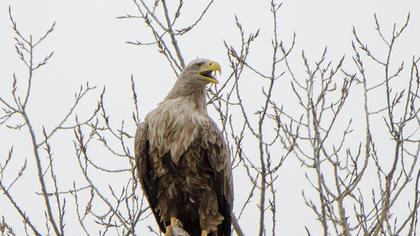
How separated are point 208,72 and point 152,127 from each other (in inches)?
31.8

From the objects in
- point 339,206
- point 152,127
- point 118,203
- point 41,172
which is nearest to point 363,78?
point 339,206

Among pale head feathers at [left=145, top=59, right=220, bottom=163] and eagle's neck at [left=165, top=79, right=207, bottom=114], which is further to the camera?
eagle's neck at [left=165, top=79, right=207, bottom=114]

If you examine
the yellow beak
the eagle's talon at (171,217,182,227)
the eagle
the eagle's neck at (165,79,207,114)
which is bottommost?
the eagle's talon at (171,217,182,227)

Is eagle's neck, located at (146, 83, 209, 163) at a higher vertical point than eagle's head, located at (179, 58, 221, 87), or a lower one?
lower

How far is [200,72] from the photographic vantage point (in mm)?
7414

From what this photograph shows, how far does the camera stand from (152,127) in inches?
285

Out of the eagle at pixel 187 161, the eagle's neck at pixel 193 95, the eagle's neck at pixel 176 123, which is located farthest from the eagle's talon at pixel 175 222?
the eagle's neck at pixel 193 95

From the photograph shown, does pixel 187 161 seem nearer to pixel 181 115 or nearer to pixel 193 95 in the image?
pixel 181 115

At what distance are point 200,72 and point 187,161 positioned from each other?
911 millimetres

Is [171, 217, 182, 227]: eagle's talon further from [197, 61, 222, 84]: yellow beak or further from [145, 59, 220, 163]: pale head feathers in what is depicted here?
[197, 61, 222, 84]: yellow beak

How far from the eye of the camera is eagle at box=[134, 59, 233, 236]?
714 cm

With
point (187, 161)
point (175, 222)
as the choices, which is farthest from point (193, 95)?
point (175, 222)

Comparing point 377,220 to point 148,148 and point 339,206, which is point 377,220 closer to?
point 339,206

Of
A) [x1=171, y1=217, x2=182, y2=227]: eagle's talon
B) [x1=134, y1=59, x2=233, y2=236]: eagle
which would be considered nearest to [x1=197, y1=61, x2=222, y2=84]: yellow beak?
[x1=134, y1=59, x2=233, y2=236]: eagle
